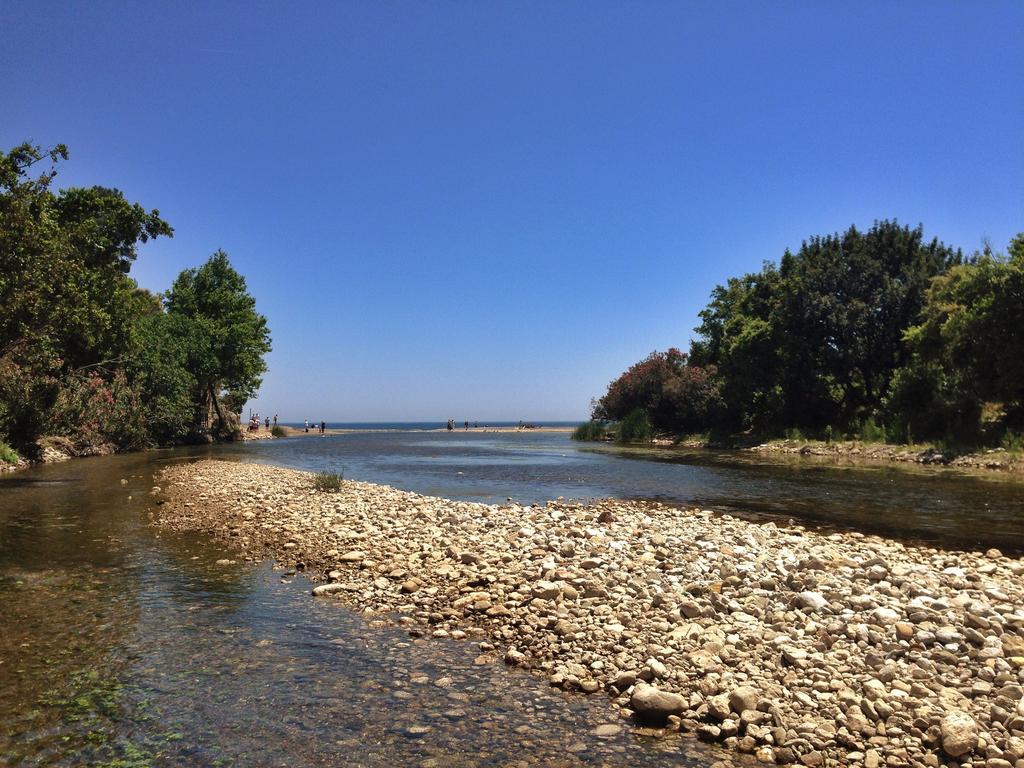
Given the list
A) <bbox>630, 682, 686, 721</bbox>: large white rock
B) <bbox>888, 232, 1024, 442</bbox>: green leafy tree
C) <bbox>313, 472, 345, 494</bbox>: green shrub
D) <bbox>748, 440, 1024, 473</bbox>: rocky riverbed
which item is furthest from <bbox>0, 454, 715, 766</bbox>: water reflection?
<bbox>888, 232, 1024, 442</bbox>: green leafy tree

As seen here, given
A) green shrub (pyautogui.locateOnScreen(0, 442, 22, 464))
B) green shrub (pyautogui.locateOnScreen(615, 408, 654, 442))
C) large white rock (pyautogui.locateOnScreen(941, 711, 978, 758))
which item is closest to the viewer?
large white rock (pyautogui.locateOnScreen(941, 711, 978, 758))

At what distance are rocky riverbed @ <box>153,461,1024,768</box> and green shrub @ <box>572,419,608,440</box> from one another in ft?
182

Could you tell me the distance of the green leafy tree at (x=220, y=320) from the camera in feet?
186

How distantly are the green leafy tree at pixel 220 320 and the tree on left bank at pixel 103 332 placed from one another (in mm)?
115

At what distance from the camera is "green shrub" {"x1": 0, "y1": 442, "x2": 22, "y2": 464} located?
27.9m

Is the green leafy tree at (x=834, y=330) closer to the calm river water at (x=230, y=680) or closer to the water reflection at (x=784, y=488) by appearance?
the water reflection at (x=784, y=488)

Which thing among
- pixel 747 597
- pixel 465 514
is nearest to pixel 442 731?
pixel 747 597

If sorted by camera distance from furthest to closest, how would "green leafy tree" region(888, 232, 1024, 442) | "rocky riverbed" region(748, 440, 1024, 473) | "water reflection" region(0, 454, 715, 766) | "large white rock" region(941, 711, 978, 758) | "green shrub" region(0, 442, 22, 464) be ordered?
"green leafy tree" region(888, 232, 1024, 442)
"rocky riverbed" region(748, 440, 1024, 473)
"green shrub" region(0, 442, 22, 464)
"water reflection" region(0, 454, 715, 766)
"large white rock" region(941, 711, 978, 758)

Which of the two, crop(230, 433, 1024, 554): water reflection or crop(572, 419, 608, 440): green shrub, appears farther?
crop(572, 419, 608, 440): green shrub

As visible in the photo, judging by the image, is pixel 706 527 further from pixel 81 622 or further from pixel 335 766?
pixel 81 622

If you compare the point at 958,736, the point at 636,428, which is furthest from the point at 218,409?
the point at 958,736

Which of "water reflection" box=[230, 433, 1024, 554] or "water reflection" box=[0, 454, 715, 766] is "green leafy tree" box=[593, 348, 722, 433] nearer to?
"water reflection" box=[230, 433, 1024, 554]

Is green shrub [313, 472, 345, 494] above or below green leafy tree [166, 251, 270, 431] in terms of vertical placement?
below

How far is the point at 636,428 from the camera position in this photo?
61500mm
